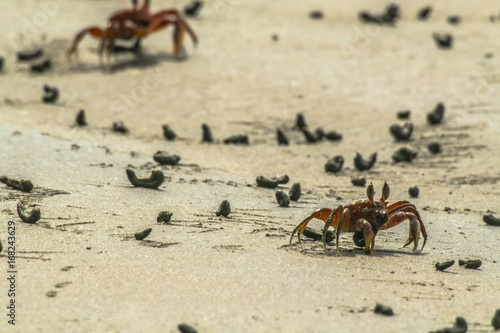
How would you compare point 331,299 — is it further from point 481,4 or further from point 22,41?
point 481,4

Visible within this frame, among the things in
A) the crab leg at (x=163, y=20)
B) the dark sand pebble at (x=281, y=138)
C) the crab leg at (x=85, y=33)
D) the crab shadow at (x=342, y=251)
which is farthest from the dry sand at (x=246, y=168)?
the crab leg at (x=163, y=20)

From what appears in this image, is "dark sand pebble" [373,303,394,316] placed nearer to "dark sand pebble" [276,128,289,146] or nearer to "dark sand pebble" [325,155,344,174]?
"dark sand pebble" [325,155,344,174]

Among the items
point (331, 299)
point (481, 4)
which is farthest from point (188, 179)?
point (481, 4)

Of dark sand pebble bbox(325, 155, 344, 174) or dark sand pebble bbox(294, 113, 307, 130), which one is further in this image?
dark sand pebble bbox(294, 113, 307, 130)

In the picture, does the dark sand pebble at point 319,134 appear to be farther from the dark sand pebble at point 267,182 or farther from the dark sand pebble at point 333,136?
the dark sand pebble at point 267,182

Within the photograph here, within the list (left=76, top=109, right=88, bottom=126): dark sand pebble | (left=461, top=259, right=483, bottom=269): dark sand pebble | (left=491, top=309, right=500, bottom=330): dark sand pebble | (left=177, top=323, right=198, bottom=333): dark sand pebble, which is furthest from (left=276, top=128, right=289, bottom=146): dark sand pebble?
(left=177, top=323, right=198, bottom=333): dark sand pebble

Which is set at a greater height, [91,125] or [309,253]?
[91,125]

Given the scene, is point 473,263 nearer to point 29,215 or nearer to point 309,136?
point 29,215

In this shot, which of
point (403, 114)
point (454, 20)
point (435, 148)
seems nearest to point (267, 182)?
point (435, 148)
